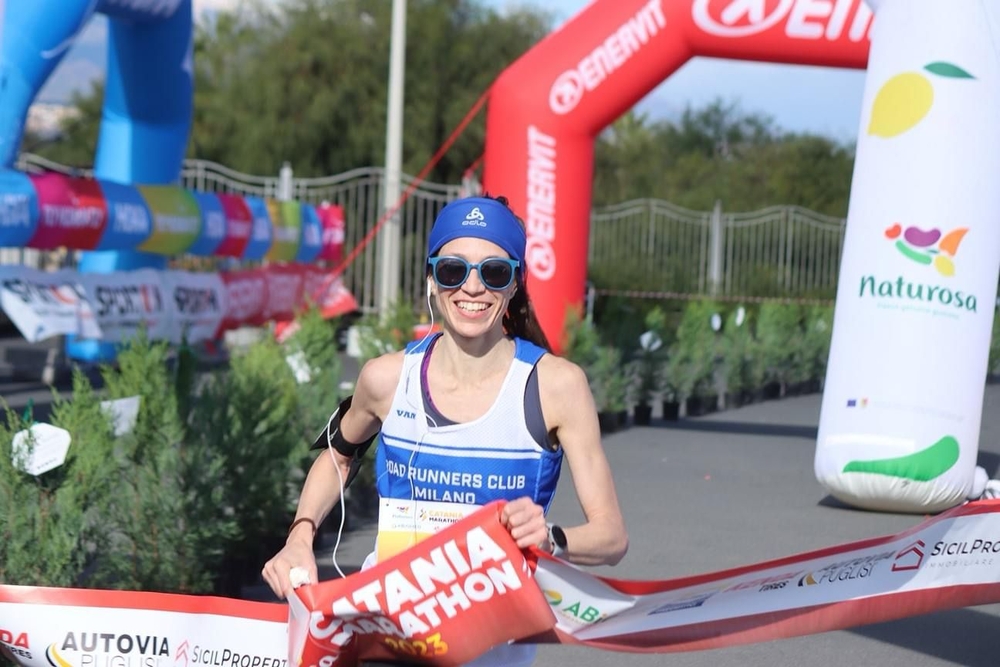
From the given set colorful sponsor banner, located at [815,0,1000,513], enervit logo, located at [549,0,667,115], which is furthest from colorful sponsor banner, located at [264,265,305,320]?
colorful sponsor banner, located at [815,0,1000,513]

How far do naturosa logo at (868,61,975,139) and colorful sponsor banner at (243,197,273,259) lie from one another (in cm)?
1109

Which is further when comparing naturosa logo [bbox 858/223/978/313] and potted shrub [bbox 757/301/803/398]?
potted shrub [bbox 757/301/803/398]

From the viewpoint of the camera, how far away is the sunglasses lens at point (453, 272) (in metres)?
3.16

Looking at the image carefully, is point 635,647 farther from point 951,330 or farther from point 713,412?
point 713,412

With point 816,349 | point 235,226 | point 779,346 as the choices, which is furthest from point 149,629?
point 816,349

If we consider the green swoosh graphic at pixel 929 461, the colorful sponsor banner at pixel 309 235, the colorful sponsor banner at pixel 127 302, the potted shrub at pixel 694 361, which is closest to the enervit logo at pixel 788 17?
the potted shrub at pixel 694 361

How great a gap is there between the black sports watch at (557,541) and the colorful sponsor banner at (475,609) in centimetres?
3

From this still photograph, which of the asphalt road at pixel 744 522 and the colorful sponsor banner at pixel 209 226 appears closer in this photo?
the asphalt road at pixel 744 522

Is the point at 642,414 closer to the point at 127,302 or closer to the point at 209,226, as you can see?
the point at 127,302

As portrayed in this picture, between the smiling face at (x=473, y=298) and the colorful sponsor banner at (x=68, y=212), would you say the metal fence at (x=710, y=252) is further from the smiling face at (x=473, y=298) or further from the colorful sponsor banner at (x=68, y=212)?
the smiling face at (x=473, y=298)

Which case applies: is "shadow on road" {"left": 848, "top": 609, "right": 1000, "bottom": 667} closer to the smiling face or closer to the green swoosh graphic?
the green swoosh graphic

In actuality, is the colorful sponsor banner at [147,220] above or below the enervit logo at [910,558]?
above

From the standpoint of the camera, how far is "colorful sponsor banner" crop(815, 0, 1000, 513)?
832cm

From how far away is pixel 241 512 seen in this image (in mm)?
6969
